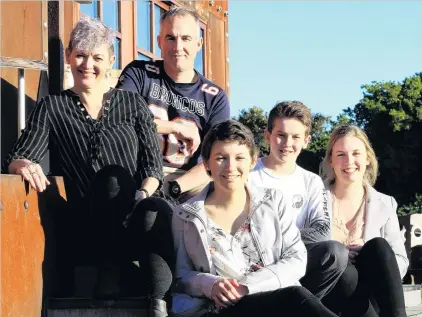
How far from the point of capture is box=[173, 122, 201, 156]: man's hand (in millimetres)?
4289

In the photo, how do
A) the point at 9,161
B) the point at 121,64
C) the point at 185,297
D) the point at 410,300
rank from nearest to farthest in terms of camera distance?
the point at 185,297, the point at 9,161, the point at 410,300, the point at 121,64

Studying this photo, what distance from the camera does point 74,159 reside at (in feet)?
12.3

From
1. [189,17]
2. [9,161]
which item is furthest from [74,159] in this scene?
[189,17]

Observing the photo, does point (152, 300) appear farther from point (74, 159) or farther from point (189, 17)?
point (189, 17)

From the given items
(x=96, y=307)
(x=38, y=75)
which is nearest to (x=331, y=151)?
(x=96, y=307)

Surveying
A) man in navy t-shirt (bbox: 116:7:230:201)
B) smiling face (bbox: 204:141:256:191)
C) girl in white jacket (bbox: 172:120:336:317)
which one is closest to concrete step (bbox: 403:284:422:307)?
man in navy t-shirt (bbox: 116:7:230:201)

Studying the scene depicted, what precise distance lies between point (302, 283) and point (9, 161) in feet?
4.31

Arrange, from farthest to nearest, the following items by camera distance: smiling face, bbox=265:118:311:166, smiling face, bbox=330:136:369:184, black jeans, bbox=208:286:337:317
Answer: smiling face, bbox=330:136:369:184
smiling face, bbox=265:118:311:166
black jeans, bbox=208:286:337:317

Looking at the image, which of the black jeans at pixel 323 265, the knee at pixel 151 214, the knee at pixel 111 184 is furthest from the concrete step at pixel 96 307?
the black jeans at pixel 323 265

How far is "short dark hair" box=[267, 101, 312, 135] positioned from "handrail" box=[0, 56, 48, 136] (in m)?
1.52

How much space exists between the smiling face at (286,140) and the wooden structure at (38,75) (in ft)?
3.34

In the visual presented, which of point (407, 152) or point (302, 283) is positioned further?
point (407, 152)

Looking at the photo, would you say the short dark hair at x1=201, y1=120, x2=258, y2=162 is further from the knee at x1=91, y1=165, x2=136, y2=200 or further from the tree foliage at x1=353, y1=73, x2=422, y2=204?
the tree foliage at x1=353, y1=73, x2=422, y2=204

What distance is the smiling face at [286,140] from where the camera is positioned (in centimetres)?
404
